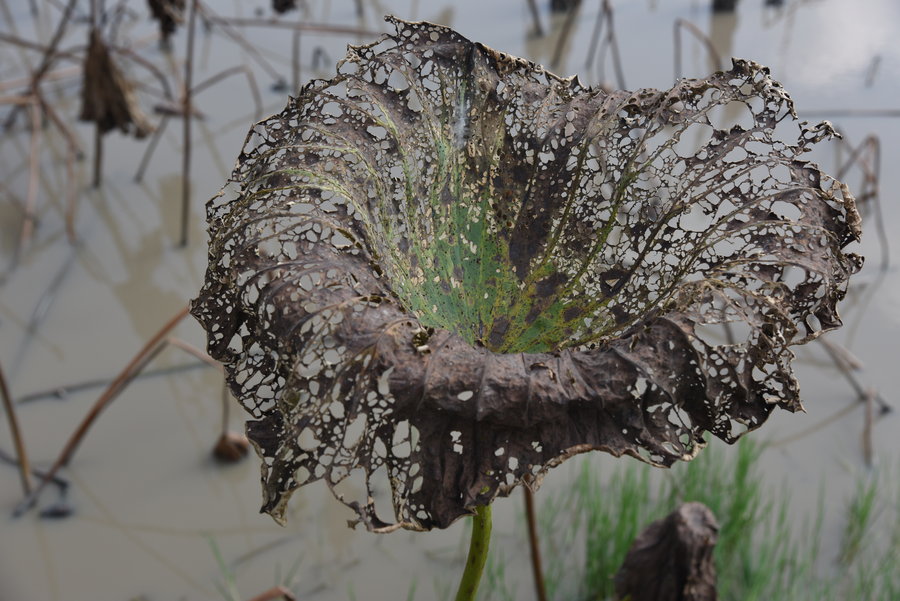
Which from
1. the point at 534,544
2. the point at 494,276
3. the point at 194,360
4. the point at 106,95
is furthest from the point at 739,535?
the point at 106,95

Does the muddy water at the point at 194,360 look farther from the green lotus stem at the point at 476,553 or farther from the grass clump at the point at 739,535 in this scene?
the green lotus stem at the point at 476,553

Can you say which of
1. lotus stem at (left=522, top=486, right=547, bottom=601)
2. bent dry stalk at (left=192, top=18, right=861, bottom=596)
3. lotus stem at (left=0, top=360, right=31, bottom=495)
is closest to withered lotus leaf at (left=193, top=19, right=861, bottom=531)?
bent dry stalk at (left=192, top=18, right=861, bottom=596)

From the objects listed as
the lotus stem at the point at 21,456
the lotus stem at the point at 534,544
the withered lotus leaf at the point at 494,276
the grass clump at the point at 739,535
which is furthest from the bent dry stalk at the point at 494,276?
the lotus stem at the point at 21,456

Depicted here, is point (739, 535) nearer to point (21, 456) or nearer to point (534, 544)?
point (534, 544)

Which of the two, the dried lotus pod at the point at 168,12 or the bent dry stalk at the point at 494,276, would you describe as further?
the dried lotus pod at the point at 168,12

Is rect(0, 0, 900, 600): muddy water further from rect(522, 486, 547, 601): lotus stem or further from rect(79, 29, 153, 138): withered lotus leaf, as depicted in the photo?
rect(79, 29, 153, 138): withered lotus leaf
